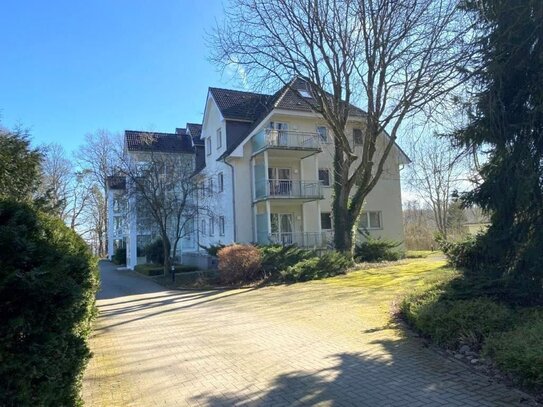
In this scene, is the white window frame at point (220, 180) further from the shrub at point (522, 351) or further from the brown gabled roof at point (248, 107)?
the shrub at point (522, 351)

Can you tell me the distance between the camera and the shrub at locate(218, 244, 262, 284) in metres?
18.0

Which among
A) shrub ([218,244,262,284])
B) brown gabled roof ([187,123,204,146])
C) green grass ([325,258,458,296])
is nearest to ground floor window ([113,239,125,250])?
brown gabled roof ([187,123,204,146])

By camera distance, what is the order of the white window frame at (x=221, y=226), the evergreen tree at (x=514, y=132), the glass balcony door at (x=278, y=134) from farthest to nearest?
the white window frame at (x=221, y=226) < the glass balcony door at (x=278, y=134) < the evergreen tree at (x=514, y=132)

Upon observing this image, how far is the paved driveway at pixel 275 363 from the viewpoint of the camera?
518 centimetres

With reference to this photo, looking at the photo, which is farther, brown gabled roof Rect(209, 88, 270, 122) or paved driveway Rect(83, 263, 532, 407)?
brown gabled roof Rect(209, 88, 270, 122)

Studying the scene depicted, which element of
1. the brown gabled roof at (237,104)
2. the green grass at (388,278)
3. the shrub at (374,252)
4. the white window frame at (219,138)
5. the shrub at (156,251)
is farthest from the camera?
the shrub at (156,251)

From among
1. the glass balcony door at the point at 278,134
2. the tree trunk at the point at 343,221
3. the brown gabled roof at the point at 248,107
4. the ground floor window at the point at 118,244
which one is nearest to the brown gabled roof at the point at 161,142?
the brown gabled roof at the point at 248,107

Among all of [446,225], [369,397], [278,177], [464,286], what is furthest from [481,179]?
[446,225]

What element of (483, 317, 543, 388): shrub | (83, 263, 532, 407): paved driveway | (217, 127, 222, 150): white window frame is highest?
(217, 127, 222, 150): white window frame

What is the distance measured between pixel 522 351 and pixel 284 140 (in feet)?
72.7

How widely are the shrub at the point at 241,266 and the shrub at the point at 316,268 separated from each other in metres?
1.12

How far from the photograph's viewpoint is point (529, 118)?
827 centimetres

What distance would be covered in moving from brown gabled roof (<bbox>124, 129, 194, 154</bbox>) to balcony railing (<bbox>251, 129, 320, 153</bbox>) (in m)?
5.49

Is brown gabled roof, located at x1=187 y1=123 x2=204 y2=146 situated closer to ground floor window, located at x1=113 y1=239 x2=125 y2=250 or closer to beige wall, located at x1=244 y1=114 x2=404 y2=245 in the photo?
beige wall, located at x1=244 y1=114 x2=404 y2=245
